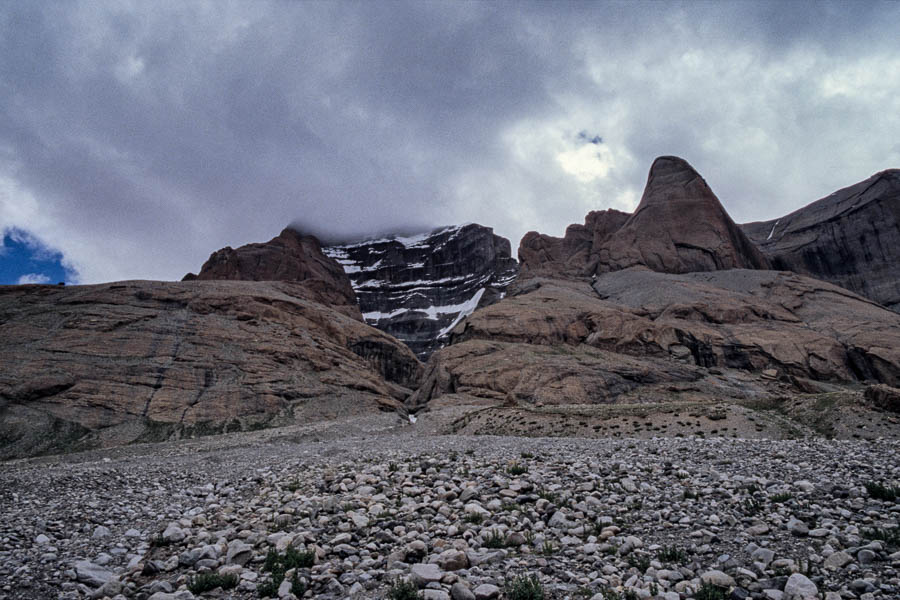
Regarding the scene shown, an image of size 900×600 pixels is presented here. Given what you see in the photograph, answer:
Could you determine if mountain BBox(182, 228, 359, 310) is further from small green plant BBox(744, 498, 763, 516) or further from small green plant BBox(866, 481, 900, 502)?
small green plant BBox(866, 481, 900, 502)

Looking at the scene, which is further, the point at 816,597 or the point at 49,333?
the point at 49,333

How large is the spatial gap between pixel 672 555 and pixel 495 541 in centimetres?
311

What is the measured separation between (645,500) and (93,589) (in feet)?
37.2

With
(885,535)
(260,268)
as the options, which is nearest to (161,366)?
(885,535)

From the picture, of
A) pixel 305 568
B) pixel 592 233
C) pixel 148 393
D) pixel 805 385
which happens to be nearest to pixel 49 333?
pixel 148 393

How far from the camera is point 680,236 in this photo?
143875 mm

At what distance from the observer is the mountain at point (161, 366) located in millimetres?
49562

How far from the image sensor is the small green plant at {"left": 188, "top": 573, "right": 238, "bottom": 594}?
7559 mm

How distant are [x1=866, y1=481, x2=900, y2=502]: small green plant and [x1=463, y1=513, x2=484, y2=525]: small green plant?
27.9ft

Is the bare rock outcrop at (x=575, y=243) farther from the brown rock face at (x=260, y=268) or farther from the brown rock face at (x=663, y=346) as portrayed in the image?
the brown rock face at (x=260, y=268)

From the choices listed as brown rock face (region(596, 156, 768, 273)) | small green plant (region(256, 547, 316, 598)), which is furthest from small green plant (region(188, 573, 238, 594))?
brown rock face (region(596, 156, 768, 273))

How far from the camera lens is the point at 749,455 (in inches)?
613

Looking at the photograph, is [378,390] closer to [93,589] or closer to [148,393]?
[148,393]

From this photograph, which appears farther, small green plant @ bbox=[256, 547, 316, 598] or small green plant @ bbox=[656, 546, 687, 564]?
small green plant @ bbox=[656, 546, 687, 564]
